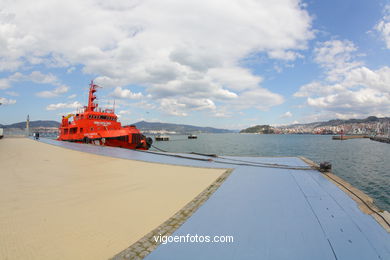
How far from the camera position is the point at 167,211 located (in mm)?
3865

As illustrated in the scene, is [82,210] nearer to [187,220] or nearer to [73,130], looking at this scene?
[187,220]

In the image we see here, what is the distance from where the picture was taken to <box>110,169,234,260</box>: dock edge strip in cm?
251

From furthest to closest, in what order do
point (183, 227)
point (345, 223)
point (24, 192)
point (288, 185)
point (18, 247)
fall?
point (288, 185), point (24, 192), point (345, 223), point (183, 227), point (18, 247)

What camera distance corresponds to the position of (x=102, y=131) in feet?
70.0

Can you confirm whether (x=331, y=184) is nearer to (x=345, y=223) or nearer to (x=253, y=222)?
(x=345, y=223)

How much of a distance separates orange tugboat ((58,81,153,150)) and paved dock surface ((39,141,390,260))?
16.1 m

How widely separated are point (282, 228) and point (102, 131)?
21358 millimetres

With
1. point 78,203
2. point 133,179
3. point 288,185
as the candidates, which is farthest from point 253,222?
point 133,179

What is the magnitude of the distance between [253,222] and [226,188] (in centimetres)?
208

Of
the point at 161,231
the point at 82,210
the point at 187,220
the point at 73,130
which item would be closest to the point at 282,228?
the point at 187,220

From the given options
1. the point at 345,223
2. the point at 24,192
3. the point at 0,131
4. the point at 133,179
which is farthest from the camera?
the point at 0,131

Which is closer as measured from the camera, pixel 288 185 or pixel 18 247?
pixel 18 247

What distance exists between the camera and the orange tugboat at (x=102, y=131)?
19656 mm

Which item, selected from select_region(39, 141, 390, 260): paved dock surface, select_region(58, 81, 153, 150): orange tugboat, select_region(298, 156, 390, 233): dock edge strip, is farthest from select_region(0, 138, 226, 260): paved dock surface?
select_region(58, 81, 153, 150): orange tugboat
